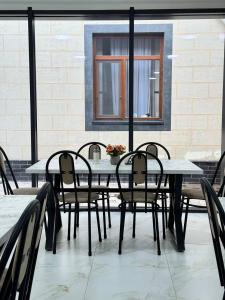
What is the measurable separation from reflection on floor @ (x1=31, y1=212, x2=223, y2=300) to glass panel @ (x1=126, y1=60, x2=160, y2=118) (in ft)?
5.00

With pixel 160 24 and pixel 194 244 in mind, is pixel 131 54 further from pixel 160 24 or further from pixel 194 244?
pixel 194 244

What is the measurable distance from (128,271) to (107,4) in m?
3.01

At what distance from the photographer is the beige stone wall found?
413cm

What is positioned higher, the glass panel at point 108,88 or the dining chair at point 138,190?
the glass panel at point 108,88

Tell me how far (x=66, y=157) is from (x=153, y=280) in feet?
3.96

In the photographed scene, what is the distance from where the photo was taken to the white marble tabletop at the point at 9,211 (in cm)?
146

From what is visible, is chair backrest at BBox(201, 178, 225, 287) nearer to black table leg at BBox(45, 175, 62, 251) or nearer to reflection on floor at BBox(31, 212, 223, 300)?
reflection on floor at BBox(31, 212, 223, 300)

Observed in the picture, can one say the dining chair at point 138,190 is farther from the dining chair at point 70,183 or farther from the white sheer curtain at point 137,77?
the white sheer curtain at point 137,77

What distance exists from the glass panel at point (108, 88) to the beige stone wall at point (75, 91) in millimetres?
224

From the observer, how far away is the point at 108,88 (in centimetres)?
425

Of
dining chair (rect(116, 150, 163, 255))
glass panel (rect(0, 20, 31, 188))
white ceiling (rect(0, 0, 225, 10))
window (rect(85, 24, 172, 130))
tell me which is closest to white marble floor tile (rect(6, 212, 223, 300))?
dining chair (rect(116, 150, 163, 255))

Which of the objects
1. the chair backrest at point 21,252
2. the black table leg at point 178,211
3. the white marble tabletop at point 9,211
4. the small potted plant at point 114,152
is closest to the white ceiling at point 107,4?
the small potted plant at point 114,152

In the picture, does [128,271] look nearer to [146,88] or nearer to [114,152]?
[114,152]

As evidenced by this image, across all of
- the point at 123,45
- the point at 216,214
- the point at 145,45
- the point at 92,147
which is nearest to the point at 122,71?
the point at 123,45
